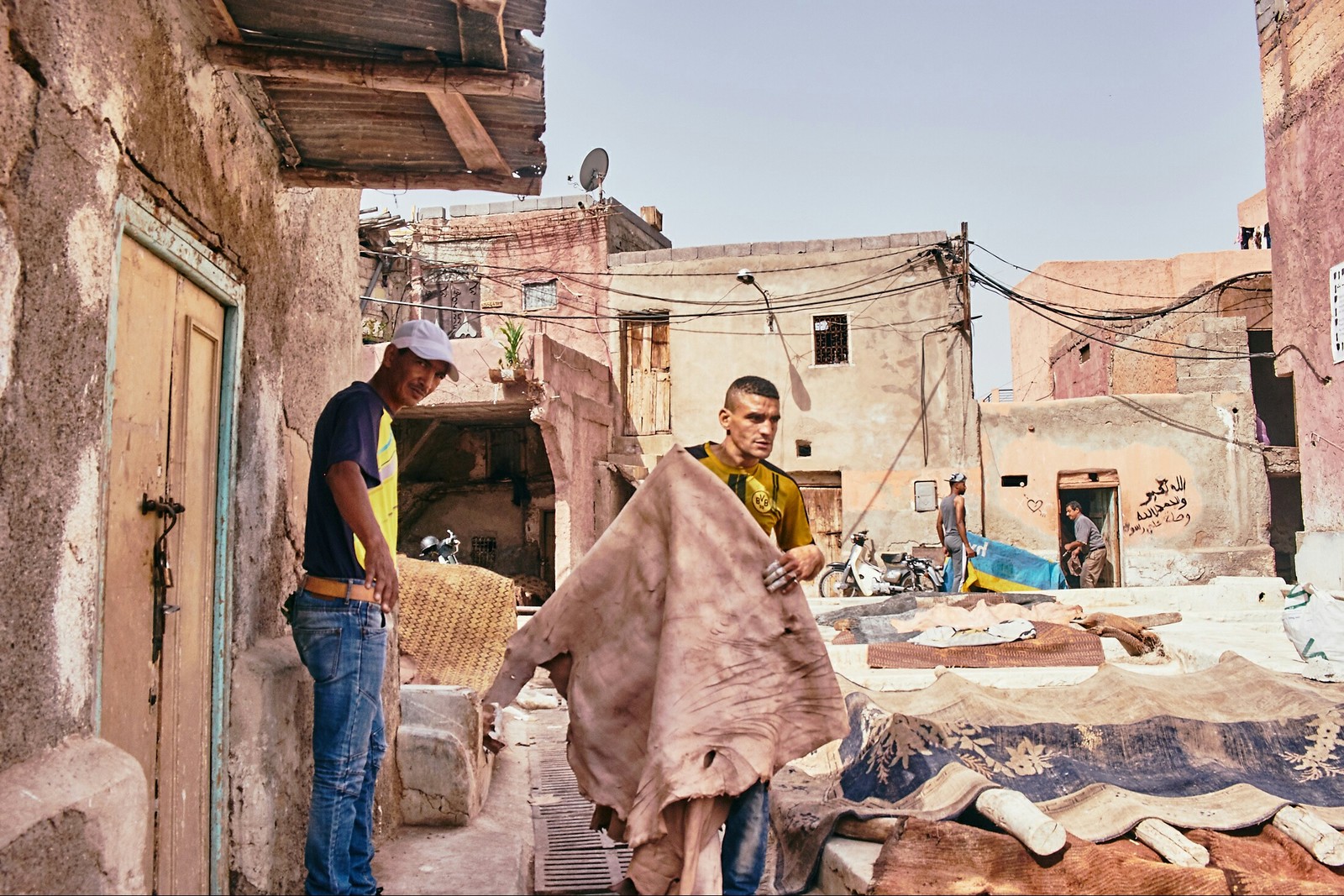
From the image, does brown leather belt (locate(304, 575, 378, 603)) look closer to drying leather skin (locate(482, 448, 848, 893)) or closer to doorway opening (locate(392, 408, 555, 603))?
drying leather skin (locate(482, 448, 848, 893))

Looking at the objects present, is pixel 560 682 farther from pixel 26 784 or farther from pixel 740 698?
pixel 26 784

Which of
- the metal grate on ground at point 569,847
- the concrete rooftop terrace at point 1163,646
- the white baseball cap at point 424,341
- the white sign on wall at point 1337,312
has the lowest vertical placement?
the metal grate on ground at point 569,847

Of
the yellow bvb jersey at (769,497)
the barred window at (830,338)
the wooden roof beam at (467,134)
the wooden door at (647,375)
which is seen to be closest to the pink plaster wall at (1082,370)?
the barred window at (830,338)

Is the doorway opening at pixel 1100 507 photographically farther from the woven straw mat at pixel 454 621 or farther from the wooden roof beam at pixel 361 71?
the wooden roof beam at pixel 361 71

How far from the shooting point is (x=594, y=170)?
21250 millimetres

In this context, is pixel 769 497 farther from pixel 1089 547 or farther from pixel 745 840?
pixel 1089 547

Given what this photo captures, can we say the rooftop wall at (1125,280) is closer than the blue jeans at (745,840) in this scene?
No

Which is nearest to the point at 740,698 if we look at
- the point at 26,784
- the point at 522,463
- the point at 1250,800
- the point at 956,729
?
the point at 26,784

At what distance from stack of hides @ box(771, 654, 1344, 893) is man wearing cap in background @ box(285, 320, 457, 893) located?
159 centimetres

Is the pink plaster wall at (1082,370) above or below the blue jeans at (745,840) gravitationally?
above

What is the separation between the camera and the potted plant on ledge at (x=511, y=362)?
50.3 feet

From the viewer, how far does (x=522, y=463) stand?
2006 centimetres

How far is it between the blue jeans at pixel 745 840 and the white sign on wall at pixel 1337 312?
11424mm

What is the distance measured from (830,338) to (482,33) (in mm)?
17156
